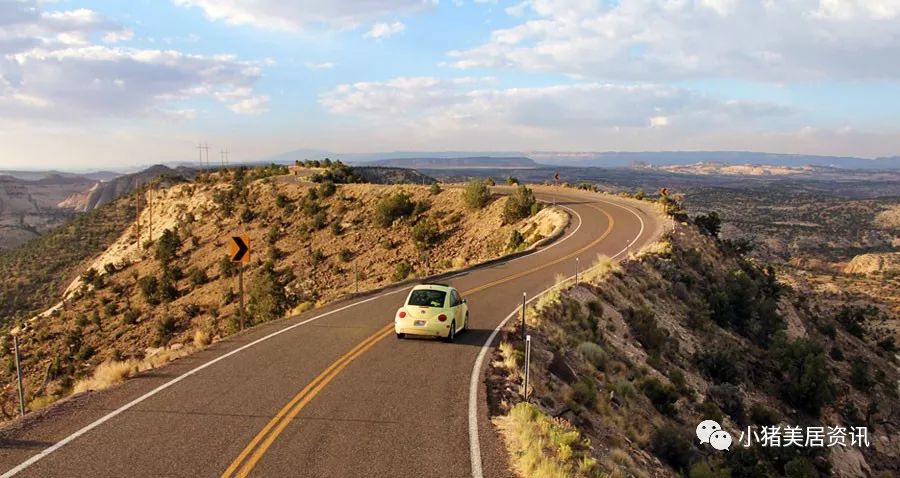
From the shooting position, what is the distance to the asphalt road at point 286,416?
7.77 metres

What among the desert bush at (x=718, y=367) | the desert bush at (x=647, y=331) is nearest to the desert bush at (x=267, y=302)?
the desert bush at (x=647, y=331)

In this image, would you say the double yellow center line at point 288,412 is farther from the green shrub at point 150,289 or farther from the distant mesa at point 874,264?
the distant mesa at point 874,264

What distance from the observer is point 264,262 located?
4141 centimetres

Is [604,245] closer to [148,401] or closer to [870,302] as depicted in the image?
[148,401]

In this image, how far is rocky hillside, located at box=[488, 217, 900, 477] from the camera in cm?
1114

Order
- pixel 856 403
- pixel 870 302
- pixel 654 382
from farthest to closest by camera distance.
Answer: pixel 870 302 → pixel 856 403 → pixel 654 382

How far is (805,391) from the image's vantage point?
74.8ft

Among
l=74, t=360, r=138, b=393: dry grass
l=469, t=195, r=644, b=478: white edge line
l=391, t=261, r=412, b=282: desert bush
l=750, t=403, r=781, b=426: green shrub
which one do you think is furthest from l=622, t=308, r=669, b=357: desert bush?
l=74, t=360, r=138, b=393: dry grass

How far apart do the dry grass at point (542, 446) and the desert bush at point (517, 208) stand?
30678mm

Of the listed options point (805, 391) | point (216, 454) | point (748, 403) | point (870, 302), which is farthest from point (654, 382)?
point (870, 302)

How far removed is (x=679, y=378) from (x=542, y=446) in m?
11.1

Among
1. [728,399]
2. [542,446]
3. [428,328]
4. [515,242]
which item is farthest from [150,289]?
[542,446]

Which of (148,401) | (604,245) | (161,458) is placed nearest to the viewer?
(161,458)

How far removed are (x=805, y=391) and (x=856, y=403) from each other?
6977 millimetres
